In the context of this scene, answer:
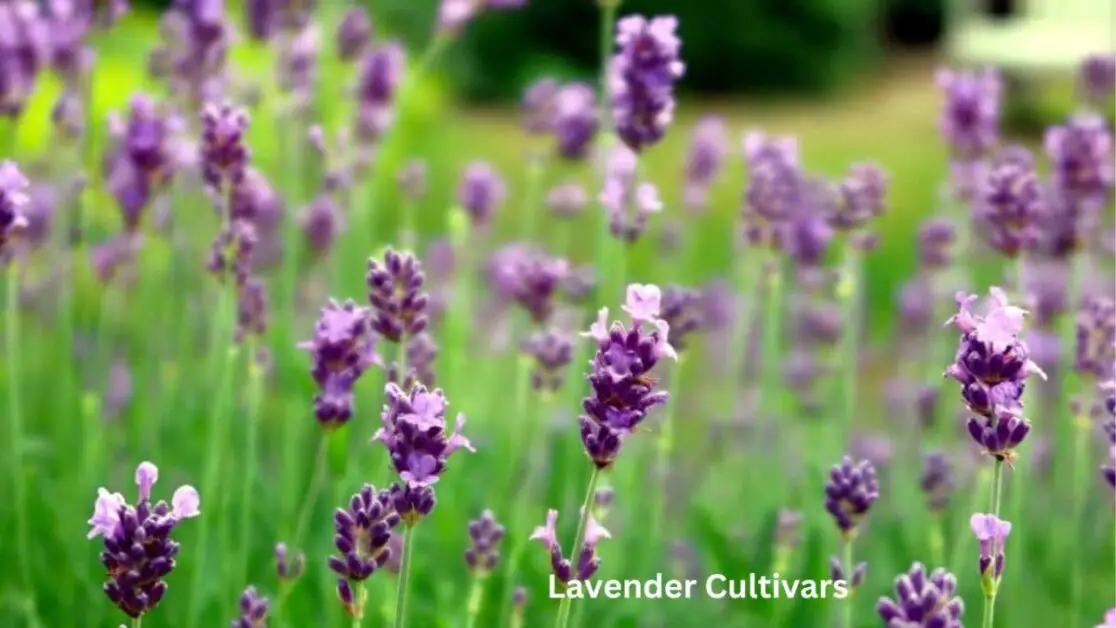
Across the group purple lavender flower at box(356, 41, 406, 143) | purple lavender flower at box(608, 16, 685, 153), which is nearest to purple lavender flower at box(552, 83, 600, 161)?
purple lavender flower at box(356, 41, 406, 143)

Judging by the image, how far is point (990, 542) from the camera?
1.59 metres

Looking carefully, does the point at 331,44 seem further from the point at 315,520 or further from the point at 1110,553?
the point at 1110,553

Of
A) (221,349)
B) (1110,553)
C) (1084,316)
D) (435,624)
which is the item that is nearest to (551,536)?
(435,624)

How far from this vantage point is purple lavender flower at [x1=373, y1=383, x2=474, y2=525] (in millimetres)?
1513

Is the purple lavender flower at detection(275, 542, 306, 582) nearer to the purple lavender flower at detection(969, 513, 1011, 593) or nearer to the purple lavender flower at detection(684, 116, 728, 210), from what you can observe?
the purple lavender flower at detection(969, 513, 1011, 593)

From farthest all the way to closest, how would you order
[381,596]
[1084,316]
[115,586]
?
[381,596] → [1084,316] → [115,586]

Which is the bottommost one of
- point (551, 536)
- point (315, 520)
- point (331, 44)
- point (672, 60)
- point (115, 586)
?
point (115, 586)

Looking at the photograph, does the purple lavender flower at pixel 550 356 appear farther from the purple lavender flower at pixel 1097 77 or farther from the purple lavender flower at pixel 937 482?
the purple lavender flower at pixel 1097 77

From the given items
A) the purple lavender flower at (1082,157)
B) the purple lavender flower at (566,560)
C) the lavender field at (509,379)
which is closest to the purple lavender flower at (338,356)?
the lavender field at (509,379)

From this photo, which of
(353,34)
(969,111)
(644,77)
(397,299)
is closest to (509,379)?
(353,34)

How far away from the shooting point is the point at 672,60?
2.14 m

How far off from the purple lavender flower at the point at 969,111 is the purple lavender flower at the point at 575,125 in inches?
26.2

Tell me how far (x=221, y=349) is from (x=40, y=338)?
1318 mm

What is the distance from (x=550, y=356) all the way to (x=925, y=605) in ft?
3.50
